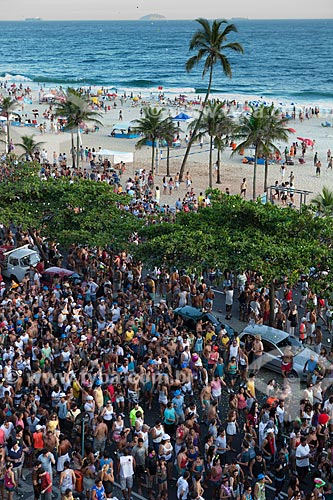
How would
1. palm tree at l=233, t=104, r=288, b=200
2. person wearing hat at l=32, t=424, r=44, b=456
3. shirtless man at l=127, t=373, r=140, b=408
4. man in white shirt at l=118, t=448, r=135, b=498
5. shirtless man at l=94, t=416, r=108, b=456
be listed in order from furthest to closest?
1. palm tree at l=233, t=104, r=288, b=200
2. shirtless man at l=127, t=373, r=140, b=408
3. shirtless man at l=94, t=416, r=108, b=456
4. person wearing hat at l=32, t=424, r=44, b=456
5. man in white shirt at l=118, t=448, r=135, b=498

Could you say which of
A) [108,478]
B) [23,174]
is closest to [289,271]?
[108,478]

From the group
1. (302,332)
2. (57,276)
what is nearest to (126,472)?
(302,332)

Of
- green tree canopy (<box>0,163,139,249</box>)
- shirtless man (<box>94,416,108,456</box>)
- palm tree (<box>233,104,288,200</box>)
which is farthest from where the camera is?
palm tree (<box>233,104,288,200</box>)

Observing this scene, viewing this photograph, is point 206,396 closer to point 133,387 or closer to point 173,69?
point 133,387

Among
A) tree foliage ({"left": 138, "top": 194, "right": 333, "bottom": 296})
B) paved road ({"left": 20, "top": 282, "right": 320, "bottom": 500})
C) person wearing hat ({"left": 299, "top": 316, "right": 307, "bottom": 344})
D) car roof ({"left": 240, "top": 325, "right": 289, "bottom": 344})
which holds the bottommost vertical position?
paved road ({"left": 20, "top": 282, "right": 320, "bottom": 500})

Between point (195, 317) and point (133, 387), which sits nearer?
point (133, 387)

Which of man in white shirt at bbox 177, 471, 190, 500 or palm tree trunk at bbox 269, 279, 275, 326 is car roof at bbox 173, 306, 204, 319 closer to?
palm tree trunk at bbox 269, 279, 275, 326

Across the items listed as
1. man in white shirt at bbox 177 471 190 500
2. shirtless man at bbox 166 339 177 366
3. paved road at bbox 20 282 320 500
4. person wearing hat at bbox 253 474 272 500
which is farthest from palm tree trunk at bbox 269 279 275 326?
man in white shirt at bbox 177 471 190 500

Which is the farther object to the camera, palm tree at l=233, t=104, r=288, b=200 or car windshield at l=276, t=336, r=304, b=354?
palm tree at l=233, t=104, r=288, b=200
